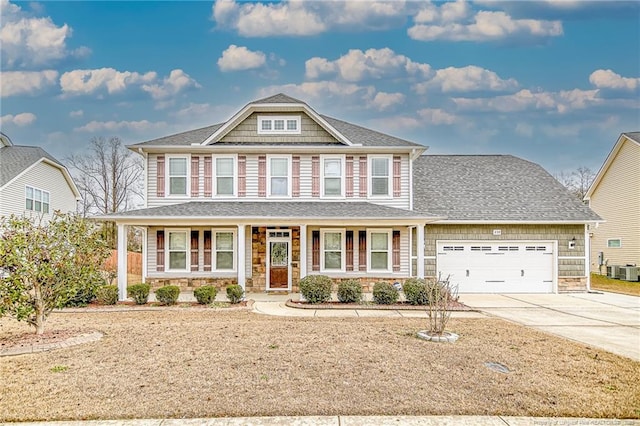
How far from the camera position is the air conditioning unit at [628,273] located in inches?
815

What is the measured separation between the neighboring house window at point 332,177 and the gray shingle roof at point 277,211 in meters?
0.53

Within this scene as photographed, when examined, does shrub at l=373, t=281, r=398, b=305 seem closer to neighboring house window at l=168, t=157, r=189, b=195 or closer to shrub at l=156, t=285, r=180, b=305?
shrub at l=156, t=285, r=180, b=305

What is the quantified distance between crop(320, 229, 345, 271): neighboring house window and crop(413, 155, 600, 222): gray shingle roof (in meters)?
3.55

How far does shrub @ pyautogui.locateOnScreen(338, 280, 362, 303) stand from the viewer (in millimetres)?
12727

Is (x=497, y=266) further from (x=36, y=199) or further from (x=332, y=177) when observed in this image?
(x=36, y=199)

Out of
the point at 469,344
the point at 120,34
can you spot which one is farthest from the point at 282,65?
the point at 469,344

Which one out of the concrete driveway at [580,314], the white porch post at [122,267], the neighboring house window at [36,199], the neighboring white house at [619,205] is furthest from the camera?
the neighboring house window at [36,199]

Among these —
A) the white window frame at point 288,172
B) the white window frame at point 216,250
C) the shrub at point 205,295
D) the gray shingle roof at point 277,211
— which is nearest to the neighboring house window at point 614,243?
the gray shingle roof at point 277,211

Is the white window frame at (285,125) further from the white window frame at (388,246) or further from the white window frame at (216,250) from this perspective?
the white window frame at (388,246)

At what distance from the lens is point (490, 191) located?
17.9m

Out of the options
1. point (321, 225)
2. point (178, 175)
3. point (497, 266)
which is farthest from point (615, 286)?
point (178, 175)

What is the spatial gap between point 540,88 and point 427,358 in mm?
19497

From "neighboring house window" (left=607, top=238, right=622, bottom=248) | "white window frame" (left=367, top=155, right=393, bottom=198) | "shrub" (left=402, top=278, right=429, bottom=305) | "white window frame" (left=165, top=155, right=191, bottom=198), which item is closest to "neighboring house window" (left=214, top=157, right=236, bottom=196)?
"white window frame" (left=165, top=155, right=191, bottom=198)

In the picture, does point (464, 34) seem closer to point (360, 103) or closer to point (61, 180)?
point (360, 103)
